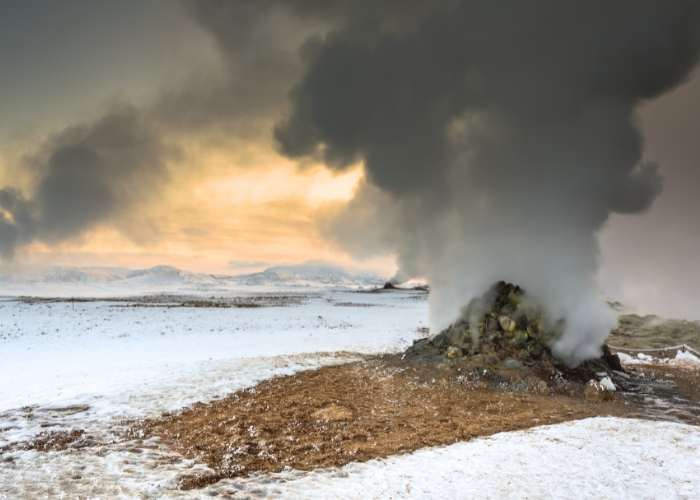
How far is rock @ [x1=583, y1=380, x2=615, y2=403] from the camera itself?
463 inches

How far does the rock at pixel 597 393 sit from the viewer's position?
11.8 metres

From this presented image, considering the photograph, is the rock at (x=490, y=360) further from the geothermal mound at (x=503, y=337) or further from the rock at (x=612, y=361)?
the rock at (x=612, y=361)

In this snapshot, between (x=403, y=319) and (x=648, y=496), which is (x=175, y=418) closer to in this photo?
(x=648, y=496)

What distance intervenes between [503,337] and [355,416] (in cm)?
773

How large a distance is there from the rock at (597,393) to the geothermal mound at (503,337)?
1.78 m

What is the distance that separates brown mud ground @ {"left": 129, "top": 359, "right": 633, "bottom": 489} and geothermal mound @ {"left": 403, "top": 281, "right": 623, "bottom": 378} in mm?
897

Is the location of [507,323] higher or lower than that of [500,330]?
higher

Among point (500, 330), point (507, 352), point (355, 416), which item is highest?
point (500, 330)

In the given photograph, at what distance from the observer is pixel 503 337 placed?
48.5 feet

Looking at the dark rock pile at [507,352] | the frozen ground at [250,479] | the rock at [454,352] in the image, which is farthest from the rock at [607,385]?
the rock at [454,352]

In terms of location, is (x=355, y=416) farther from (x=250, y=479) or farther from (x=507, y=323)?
(x=507, y=323)

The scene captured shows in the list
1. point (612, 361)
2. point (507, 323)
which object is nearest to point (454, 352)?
point (507, 323)

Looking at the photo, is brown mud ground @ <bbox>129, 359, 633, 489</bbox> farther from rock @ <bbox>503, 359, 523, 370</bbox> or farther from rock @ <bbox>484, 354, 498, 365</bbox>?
rock @ <bbox>484, 354, 498, 365</bbox>

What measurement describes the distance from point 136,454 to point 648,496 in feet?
31.8
